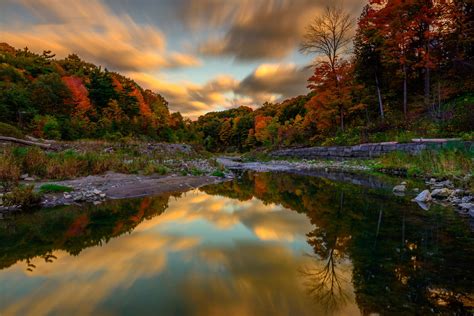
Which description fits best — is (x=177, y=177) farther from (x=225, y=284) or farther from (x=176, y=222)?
(x=225, y=284)

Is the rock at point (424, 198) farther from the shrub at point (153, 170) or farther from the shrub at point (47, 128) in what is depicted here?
the shrub at point (47, 128)

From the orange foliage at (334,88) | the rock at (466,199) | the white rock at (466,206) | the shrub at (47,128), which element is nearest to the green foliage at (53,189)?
the white rock at (466,206)

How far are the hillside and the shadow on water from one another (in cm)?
2921

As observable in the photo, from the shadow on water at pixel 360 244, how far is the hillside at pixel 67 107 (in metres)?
29.2

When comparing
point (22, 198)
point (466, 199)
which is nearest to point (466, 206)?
point (466, 199)

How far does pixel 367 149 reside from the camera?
780 inches

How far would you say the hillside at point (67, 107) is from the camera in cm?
3297

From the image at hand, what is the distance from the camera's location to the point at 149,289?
9.75 ft

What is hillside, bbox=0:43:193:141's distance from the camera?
108ft

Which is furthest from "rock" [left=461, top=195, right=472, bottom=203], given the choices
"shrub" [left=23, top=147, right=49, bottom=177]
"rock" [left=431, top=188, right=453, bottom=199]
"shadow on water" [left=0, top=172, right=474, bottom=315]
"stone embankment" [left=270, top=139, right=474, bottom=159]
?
"shrub" [left=23, top=147, right=49, bottom=177]

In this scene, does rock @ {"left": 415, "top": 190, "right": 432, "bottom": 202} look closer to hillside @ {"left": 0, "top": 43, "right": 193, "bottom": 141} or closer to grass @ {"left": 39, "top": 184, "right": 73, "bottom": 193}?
grass @ {"left": 39, "top": 184, "right": 73, "bottom": 193}

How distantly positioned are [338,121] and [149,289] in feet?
103

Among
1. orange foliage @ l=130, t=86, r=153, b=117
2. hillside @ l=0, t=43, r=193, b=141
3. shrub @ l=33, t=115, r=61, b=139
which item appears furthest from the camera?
orange foliage @ l=130, t=86, r=153, b=117

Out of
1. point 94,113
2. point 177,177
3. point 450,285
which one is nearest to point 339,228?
point 450,285
